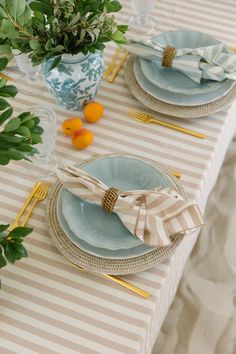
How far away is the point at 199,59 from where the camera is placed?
4.17 ft

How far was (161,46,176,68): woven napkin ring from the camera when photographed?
4.19 feet

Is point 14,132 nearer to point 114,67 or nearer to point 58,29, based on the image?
point 58,29

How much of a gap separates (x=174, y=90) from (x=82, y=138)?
0.89ft

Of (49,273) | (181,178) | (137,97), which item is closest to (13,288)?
(49,273)

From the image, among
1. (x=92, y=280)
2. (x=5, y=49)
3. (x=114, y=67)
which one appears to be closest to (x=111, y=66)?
(x=114, y=67)

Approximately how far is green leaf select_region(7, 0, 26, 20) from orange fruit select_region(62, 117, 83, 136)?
31 centimetres

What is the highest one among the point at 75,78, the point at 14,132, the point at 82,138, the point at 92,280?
the point at 14,132

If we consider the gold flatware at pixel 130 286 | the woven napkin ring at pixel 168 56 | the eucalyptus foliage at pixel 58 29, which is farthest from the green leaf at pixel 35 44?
the gold flatware at pixel 130 286

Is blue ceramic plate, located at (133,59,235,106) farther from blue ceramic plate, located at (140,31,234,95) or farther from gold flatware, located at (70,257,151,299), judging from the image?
gold flatware, located at (70,257,151,299)

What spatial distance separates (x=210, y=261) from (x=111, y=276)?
32.5 inches

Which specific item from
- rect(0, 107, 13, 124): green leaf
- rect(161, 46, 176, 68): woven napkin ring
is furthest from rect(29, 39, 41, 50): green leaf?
rect(161, 46, 176, 68): woven napkin ring

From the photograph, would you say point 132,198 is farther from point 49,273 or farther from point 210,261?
point 210,261

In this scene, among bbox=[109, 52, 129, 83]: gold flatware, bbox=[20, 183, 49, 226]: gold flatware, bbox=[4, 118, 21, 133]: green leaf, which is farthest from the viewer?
bbox=[109, 52, 129, 83]: gold flatware

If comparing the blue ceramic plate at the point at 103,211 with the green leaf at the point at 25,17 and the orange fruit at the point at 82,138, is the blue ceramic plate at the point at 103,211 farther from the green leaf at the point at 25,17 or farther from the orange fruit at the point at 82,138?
the green leaf at the point at 25,17
